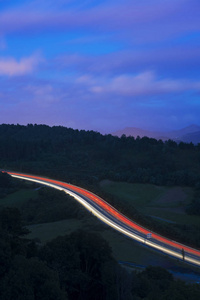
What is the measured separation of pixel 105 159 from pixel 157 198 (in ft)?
81.6

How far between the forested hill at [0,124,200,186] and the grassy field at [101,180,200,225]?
224 centimetres

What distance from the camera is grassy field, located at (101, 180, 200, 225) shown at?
3875cm

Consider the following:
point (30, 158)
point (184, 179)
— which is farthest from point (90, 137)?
point (184, 179)

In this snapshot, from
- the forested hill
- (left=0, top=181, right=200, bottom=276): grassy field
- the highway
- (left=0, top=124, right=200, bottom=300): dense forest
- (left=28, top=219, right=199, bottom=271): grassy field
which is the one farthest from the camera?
the forested hill

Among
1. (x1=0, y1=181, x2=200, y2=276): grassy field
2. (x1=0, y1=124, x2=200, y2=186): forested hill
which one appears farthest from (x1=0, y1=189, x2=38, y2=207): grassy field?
(x1=0, y1=124, x2=200, y2=186): forested hill

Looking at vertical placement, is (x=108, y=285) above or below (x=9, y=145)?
below

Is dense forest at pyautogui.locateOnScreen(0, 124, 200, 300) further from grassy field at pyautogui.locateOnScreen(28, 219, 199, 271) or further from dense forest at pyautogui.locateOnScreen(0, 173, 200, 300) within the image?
grassy field at pyautogui.locateOnScreen(28, 219, 199, 271)

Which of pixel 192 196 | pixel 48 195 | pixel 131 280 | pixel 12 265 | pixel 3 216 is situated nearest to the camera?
pixel 12 265

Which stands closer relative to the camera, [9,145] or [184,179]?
[184,179]

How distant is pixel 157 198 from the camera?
49.8 m

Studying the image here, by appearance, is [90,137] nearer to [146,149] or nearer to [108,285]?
[146,149]

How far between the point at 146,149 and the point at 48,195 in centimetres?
3438

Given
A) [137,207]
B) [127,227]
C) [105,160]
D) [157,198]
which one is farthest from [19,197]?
[105,160]

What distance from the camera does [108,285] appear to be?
12.7 metres
